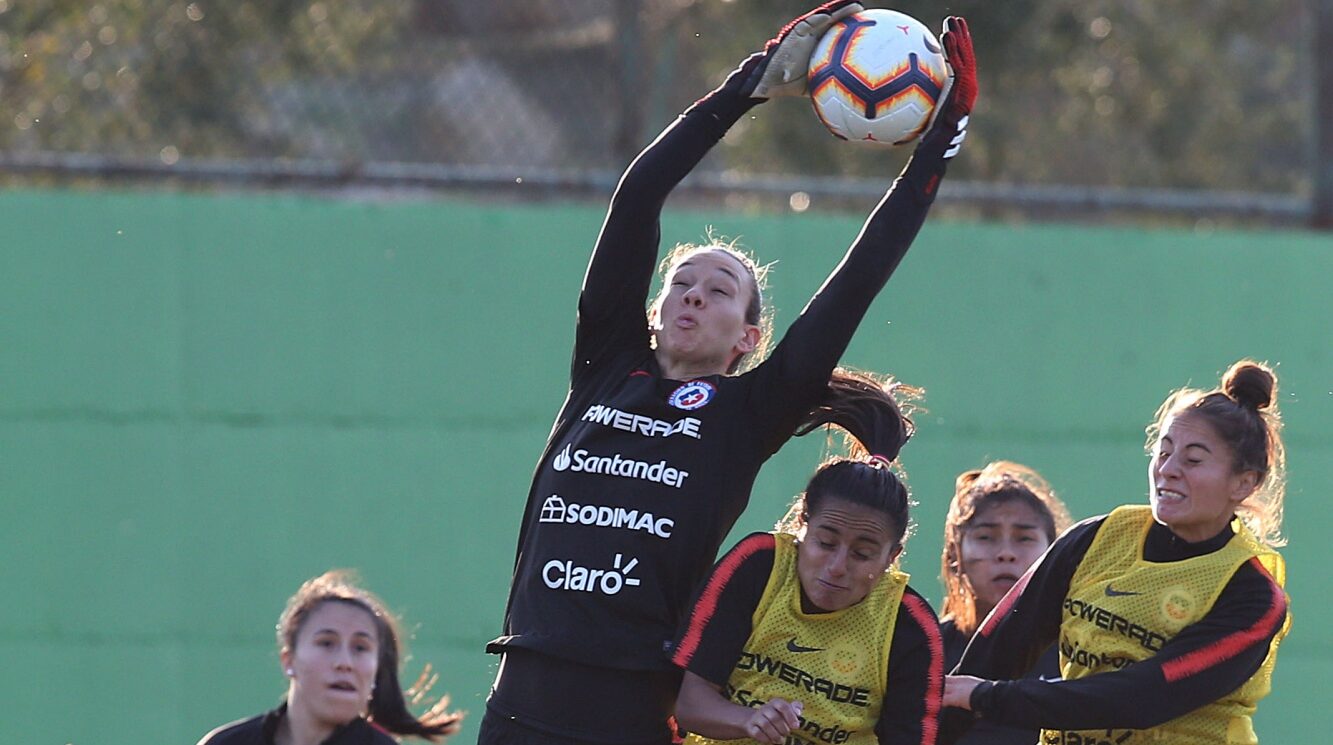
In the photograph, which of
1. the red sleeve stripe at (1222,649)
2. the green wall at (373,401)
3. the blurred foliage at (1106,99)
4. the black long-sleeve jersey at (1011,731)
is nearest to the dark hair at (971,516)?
the black long-sleeve jersey at (1011,731)

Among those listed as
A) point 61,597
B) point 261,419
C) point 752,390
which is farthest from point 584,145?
point 752,390

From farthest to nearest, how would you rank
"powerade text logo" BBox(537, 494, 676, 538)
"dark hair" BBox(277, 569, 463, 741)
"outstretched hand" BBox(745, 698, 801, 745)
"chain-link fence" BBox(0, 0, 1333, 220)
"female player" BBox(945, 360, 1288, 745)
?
1. "chain-link fence" BBox(0, 0, 1333, 220)
2. "dark hair" BBox(277, 569, 463, 741)
3. "powerade text logo" BBox(537, 494, 676, 538)
4. "female player" BBox(945, 360, 1288, 745)
5. "outstretched hand" BBox(745, 698, 801, 745)

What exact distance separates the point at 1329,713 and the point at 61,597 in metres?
4.15

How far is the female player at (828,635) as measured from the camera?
332 centimetres

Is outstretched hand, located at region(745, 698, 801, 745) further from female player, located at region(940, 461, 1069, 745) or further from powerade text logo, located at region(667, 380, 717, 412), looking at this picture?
female player, located at region(940, 461, 1069, 745)

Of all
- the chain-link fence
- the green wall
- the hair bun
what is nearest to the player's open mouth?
the hair bun

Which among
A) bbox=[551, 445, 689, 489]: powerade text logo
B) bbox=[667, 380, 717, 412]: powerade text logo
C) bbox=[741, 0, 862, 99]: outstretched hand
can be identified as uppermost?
bbox=[741, 0, 862, 99]: outstretched hand

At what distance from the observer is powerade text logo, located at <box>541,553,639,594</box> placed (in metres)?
3.40

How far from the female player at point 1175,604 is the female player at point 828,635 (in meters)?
0.15

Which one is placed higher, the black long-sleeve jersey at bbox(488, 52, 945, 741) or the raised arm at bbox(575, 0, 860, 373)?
the raised arm at bbox(575, 0, 860, 373)

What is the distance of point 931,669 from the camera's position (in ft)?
10.9

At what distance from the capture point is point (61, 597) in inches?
223

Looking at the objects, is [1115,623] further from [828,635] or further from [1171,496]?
[828,635]

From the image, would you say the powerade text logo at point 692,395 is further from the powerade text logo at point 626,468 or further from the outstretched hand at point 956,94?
the outstretched hand at point 956,94
